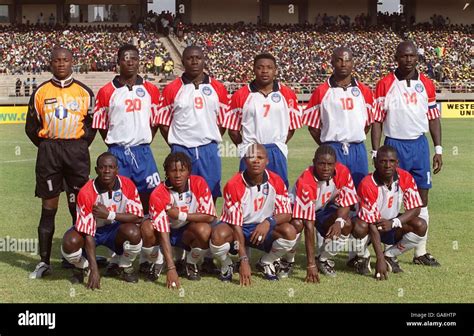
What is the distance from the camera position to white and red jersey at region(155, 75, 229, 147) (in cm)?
661

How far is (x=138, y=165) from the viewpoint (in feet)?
21.6

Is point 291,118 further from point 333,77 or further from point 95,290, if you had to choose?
point 95,290

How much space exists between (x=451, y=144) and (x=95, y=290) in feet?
48.9

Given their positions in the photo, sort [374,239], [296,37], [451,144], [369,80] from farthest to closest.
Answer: [296,37] < [369,80] < [451,144] < [374,239]

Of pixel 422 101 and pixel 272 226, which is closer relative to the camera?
pixel 272 226

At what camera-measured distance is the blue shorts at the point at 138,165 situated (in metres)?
6.54

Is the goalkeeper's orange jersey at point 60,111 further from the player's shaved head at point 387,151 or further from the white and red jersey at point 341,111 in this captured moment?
the player's shaved head at point 387,151

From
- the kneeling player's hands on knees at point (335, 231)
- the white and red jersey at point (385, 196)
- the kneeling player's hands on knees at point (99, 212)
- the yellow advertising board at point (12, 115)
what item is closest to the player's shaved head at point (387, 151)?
the white and red jersey at point (385, 196)

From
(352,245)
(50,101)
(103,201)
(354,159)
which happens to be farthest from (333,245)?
(50,101)

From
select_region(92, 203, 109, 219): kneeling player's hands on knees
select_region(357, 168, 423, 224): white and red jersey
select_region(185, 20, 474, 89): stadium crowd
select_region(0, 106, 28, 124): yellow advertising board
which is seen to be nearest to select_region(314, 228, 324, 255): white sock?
select_region(357, 168, 423, 224): white and red jersey

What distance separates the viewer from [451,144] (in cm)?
1897

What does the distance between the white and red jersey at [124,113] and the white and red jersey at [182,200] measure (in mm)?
612

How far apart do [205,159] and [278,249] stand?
112 centimetres

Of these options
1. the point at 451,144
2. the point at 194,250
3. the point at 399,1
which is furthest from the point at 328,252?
the point at 399,1
